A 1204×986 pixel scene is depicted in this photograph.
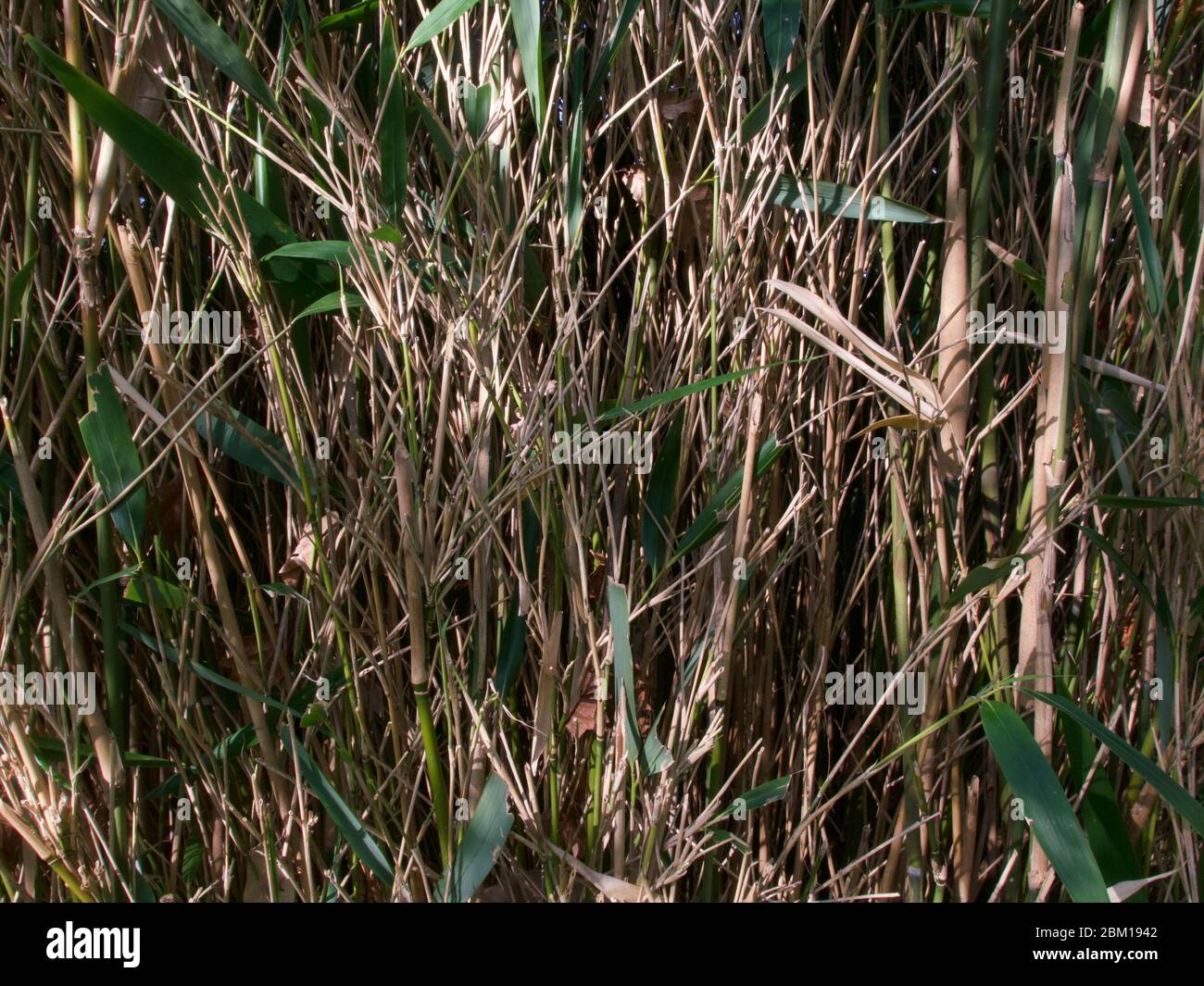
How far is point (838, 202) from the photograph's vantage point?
853mm

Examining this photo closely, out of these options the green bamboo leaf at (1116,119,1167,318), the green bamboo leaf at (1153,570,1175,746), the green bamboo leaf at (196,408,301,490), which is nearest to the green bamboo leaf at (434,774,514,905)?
the green bamboo leaf at (196,408,301,490)

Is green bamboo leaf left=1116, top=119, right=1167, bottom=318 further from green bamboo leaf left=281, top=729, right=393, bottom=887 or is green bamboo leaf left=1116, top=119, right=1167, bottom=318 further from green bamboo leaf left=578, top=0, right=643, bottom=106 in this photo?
green bamboo leaf left=281, top=729, right=393, bottom=887

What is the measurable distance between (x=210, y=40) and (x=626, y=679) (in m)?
0.62

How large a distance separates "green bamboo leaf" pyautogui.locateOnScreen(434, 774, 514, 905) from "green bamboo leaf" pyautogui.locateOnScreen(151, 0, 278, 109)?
0.60 m

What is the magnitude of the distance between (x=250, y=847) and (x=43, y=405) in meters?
0.50

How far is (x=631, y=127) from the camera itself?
88cm

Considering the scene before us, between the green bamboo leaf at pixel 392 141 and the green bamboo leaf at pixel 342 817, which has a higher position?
the green bamboo leaf at pixel 392 141

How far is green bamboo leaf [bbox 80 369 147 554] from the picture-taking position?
76cm

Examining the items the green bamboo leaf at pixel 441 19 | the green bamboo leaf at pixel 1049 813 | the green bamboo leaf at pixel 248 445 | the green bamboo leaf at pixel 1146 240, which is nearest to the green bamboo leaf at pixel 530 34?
the green bamboo leaf at pixel 441 19

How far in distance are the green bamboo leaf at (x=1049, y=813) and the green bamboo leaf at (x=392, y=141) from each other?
2.18 ft

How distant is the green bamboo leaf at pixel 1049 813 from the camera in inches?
27.5

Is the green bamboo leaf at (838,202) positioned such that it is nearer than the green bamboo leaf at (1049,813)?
No

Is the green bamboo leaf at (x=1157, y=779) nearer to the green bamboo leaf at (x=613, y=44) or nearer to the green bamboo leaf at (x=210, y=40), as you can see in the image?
the green bamboo leaf at (x=613, y=44)

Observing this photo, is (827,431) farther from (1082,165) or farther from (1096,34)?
(1096,34)
